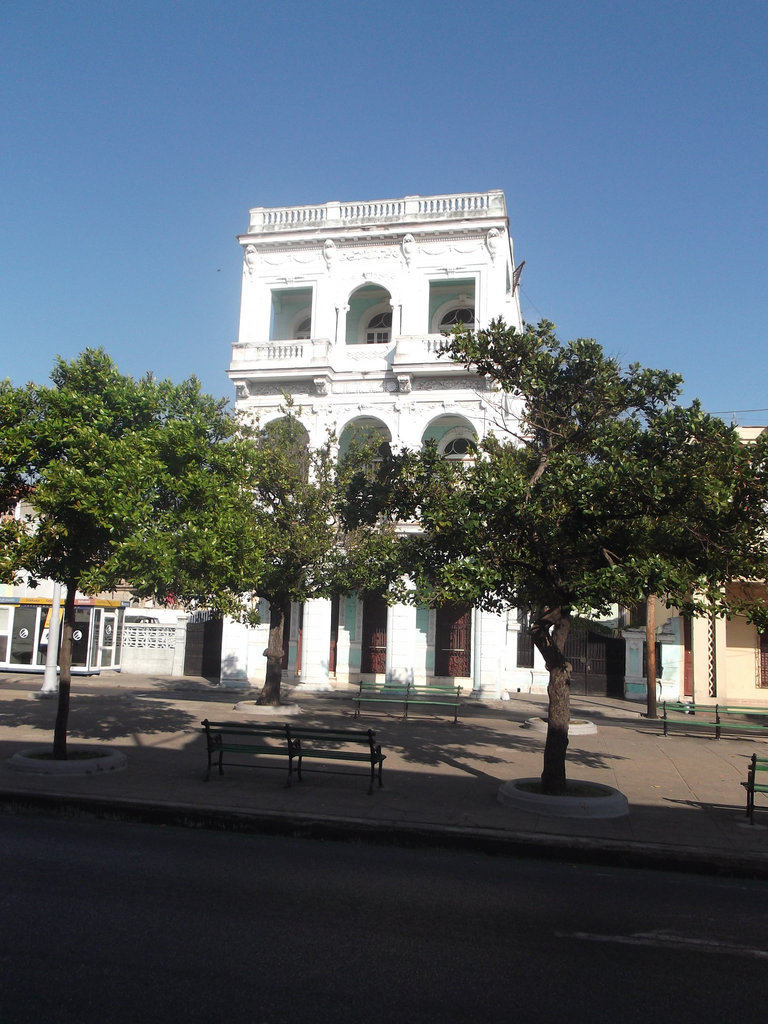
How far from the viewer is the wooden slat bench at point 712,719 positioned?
60.0ft

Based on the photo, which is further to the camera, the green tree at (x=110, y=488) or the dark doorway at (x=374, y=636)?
the dark doorway at (x=374, y=636)

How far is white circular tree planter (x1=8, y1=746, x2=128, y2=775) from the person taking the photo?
1155cm

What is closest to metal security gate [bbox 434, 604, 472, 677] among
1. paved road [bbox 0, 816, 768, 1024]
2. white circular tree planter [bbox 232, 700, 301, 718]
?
white circular tree planter [bbox 232, 700, 301, 718]

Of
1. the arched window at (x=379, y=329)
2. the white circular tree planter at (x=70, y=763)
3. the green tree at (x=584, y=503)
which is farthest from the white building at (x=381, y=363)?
the green tree at (x=584, y=503)

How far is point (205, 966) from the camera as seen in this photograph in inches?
209

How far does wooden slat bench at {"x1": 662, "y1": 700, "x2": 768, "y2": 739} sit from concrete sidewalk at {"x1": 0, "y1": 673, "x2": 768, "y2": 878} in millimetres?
474

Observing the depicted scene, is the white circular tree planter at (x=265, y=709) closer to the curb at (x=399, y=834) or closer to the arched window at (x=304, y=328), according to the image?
the curb at (x=399, y=834)

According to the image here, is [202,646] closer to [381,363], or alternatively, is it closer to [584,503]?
[381,363]

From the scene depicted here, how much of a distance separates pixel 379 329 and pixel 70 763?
899 inches

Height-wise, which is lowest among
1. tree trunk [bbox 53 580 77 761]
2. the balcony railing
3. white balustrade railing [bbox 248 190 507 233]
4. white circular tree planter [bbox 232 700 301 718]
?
white circular tree planter [bbox 232 700 301 718]

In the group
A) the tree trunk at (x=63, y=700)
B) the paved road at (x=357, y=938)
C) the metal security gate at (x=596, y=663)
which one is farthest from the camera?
the metal security gate at (x=596, y=663)

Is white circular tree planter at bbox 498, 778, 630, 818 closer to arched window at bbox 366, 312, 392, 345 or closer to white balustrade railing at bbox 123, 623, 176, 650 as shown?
white balustrade railing at bbox 123, 623, 176, 650

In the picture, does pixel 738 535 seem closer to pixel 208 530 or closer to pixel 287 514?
pixel 208 530

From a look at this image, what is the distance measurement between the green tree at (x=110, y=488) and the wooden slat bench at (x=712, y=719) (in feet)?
38.6
